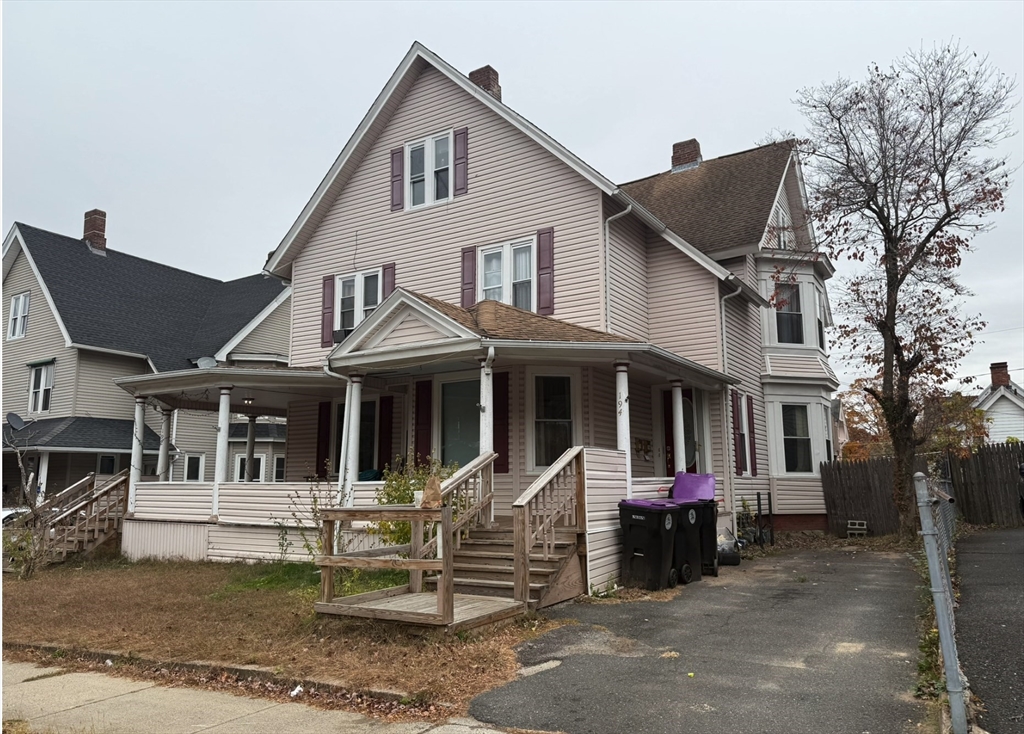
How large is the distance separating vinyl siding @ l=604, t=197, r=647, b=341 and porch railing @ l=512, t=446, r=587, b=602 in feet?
13.6

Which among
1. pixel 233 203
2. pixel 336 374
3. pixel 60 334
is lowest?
pixel 336 374

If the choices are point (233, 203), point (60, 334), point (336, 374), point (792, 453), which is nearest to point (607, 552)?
point (336, 374)

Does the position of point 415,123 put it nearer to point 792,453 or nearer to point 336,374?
point 336,374

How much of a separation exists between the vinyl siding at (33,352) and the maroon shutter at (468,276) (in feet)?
52.4

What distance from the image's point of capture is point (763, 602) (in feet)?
30.3

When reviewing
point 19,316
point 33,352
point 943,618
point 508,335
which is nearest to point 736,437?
point 508,335

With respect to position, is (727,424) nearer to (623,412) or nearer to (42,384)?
(623,412)

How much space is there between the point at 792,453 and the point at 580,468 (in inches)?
384

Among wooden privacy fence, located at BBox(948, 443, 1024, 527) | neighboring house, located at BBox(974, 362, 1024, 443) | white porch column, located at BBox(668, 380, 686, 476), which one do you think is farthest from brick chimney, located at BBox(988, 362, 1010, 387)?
white porch column, located at BBox(668, 380, 686, 476)

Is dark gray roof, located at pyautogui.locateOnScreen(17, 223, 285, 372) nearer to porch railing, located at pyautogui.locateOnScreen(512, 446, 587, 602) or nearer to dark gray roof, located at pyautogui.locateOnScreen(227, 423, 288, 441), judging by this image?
dark gray roof, located at pyautogui.locateOnScreen(227, 423, 288, 441)

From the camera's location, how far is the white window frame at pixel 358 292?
52.3 feet

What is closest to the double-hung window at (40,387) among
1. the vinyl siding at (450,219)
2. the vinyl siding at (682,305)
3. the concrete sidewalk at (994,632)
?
the vinyl siding at (450,219)

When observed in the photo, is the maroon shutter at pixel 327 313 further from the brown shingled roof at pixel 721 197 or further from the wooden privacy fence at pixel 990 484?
the wooden privacy fence at pixel 990 484

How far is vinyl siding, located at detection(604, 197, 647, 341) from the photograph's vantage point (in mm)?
13891
